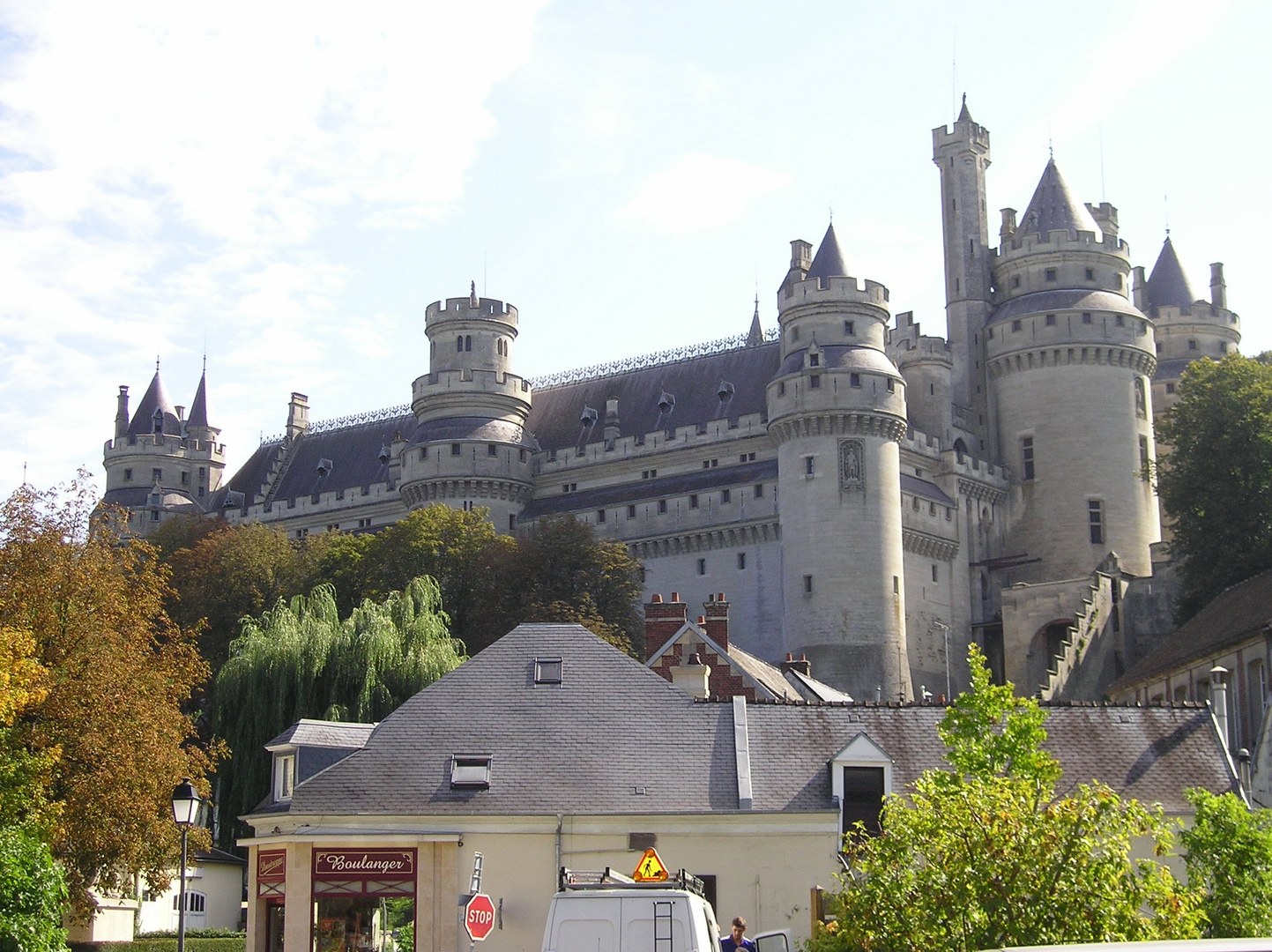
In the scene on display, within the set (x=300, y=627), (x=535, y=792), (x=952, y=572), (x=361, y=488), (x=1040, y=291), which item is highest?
(x=1040, y=291)

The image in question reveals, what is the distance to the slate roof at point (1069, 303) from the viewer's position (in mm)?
74812

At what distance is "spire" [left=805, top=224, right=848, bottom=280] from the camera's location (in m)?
69.2

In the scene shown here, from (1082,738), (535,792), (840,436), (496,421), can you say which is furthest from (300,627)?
(496,421)

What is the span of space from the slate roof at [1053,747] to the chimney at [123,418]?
70069 millimetres

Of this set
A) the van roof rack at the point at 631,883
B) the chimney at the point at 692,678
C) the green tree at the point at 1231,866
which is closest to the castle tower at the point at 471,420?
the chimney at the point at 692,678

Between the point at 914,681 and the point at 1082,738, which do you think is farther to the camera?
the point at 914,681

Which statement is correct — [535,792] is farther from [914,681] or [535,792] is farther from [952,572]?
[952,572]

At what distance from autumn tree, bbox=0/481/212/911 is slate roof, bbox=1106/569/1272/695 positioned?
2105cm

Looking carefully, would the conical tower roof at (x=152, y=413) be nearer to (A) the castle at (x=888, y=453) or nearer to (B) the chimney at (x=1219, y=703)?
(A) the castle at (x=888, y=453)

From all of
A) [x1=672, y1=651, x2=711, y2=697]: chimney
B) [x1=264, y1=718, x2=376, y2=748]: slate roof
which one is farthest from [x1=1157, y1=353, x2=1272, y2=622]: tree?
[x1=264, y1=718, x2=376, y2=748]: slate roof

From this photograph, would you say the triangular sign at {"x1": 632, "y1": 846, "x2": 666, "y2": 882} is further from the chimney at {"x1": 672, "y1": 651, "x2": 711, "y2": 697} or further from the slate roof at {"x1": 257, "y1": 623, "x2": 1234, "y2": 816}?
the chimney at {"x1": 672, "y1": 651, "x2": 711, "y2": 697}

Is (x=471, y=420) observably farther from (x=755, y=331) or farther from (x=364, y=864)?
(x=364, y=864)

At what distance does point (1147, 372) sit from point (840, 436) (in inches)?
603

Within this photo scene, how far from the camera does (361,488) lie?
84688 millimetres
